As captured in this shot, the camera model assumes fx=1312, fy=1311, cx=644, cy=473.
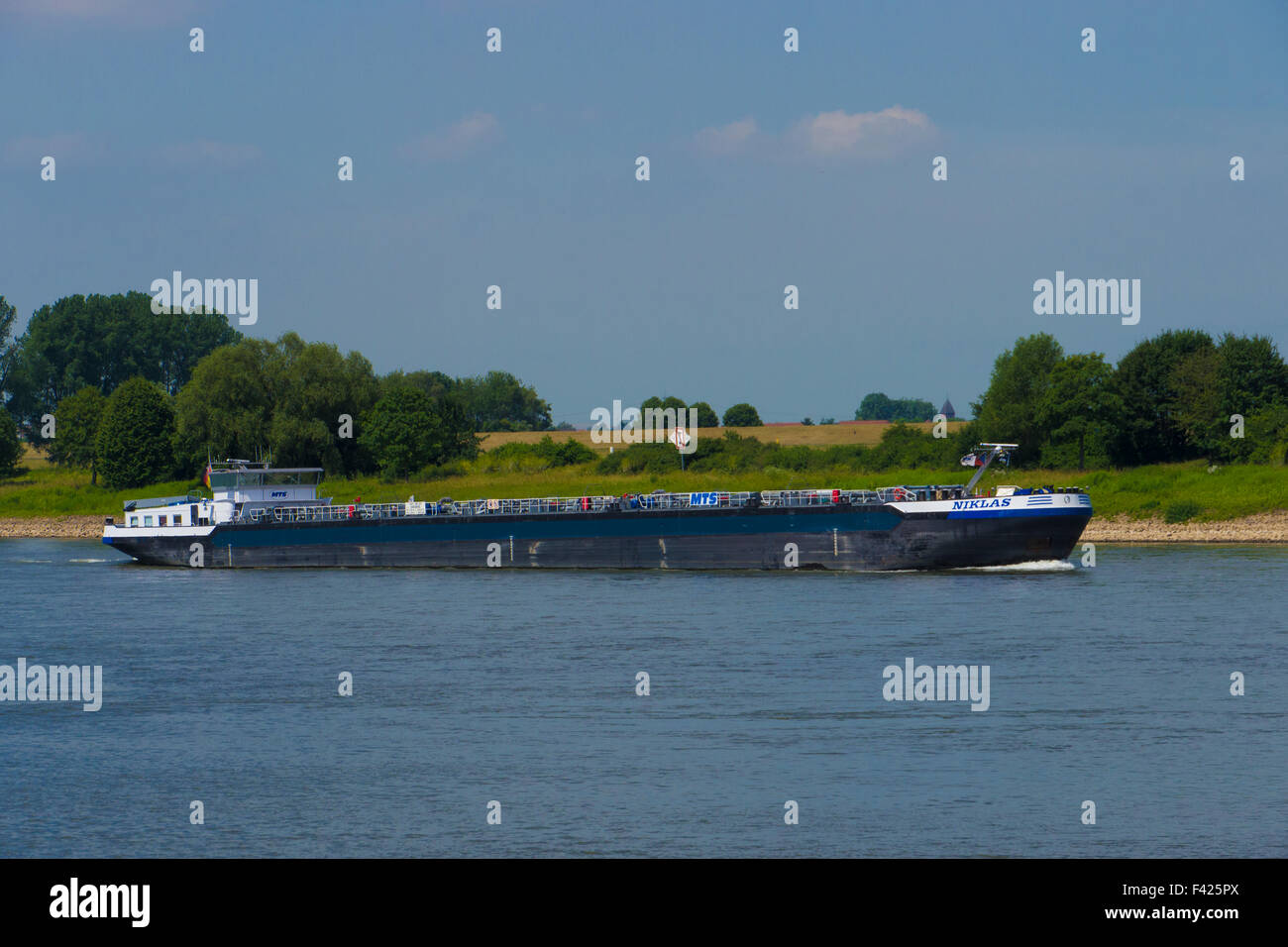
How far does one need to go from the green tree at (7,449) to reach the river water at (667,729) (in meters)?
86.3

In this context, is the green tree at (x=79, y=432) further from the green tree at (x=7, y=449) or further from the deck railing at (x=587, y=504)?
the deck railing at (x=587, y=504)

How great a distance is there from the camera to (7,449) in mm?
123000

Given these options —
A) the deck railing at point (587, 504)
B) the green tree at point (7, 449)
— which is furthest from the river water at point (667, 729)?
the green tree at point (7, 449)

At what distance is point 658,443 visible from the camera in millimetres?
101625

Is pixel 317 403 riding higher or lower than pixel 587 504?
higher

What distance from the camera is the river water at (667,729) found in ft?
62.4

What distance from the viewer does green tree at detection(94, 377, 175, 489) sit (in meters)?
112

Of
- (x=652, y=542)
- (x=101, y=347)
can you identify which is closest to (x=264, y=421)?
(x=652, y=542)

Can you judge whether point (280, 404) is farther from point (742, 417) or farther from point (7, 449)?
point (742, 417)

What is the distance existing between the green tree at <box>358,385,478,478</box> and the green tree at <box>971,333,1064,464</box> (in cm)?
4211

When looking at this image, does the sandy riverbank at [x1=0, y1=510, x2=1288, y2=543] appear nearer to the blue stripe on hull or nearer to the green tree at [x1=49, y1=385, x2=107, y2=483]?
the blue stripe on hull

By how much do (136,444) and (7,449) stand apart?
19423 mm

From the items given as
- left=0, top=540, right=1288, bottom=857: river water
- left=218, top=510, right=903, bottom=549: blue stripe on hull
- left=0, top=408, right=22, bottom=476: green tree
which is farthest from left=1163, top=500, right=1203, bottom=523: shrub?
left=0, top=408, right=22, bottom=476: green tree
